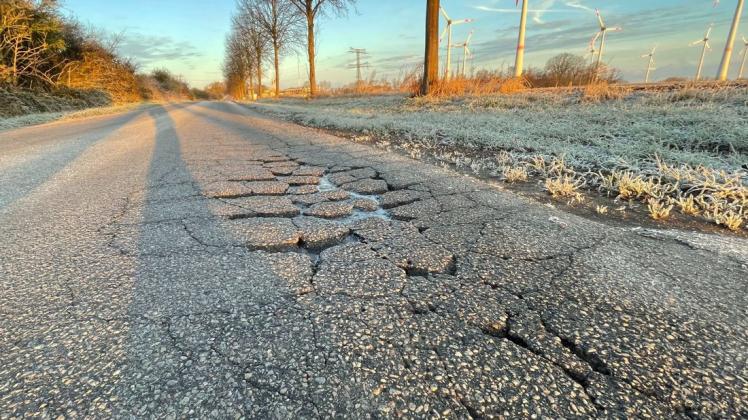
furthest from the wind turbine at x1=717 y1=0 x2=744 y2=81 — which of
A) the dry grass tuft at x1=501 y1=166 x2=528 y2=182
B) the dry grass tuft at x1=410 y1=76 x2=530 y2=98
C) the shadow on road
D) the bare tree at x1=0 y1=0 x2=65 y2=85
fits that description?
the bare tree at x1=0 y1=0 x2=65 y2=85

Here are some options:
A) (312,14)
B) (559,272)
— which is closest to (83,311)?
(559,272)

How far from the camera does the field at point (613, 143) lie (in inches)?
109

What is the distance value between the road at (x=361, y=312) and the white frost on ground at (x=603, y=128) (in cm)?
199

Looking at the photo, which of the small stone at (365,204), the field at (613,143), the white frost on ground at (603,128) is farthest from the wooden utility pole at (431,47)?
the small stone at (365,204)

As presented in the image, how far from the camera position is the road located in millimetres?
992

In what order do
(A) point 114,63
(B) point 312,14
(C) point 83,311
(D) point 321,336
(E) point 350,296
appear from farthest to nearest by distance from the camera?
(A) point 114,63 < (B) point 312,14 < (E) point 350,296 < (C) point 83,311 < (D) point 321,336

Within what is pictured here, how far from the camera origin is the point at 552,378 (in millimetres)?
1053

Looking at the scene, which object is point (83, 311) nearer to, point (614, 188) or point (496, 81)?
point (614, 188)

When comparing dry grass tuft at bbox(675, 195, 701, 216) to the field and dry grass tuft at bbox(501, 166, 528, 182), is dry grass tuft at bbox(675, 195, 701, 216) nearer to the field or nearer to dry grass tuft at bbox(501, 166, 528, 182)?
the field

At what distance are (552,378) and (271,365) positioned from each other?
870 mm

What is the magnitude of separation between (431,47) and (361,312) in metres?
10.9

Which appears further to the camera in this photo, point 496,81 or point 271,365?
point 496,81

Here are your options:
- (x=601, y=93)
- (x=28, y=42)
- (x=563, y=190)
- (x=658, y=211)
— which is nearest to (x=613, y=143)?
(x=563, y=190)

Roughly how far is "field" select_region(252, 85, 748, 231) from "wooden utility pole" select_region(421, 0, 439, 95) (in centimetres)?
339
